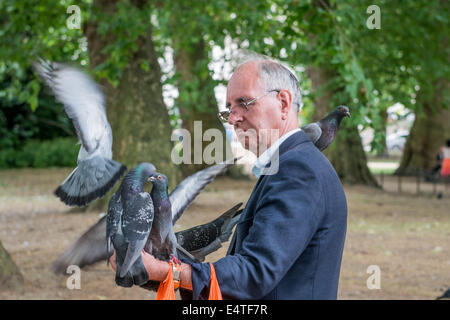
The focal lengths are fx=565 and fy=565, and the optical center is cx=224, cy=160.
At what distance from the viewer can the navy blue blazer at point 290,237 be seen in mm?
1524

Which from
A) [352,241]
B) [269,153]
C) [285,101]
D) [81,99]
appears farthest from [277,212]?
[352,241]

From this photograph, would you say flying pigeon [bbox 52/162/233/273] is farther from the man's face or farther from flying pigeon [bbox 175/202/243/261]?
the man's face

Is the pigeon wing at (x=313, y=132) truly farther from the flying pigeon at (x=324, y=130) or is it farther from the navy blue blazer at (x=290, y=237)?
the navy blue blazer at (x=290, y=237)

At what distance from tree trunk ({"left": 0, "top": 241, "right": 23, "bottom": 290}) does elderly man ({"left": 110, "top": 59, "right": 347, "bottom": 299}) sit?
454 cm

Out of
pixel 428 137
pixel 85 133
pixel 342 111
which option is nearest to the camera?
pixel 85 133

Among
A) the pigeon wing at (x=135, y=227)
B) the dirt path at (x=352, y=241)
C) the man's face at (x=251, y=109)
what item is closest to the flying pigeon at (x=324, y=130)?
the man's face at (x=251, y=109)

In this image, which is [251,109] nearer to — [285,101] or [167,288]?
[285,101]

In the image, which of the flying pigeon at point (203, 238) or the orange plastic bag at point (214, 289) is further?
the flying pigeon at point (203, 238)

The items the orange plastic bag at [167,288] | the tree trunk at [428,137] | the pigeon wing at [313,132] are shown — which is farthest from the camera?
the tree trunk at [428,137]

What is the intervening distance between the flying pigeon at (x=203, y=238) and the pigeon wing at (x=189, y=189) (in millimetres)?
63

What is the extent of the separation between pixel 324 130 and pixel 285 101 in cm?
75

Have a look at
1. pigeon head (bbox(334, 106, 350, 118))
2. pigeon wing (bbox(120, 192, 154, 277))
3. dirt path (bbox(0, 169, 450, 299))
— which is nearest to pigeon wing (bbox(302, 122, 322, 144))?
pigeon head (bbox(334, 106, 350, 118))

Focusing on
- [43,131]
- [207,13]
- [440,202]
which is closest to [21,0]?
[207,13]

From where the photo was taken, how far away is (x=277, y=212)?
1549 millimetres
